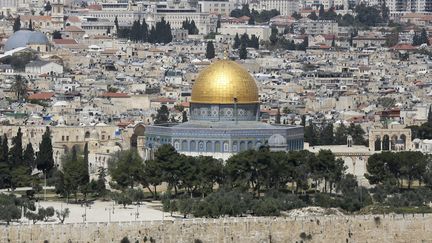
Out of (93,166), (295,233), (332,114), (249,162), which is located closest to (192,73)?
(332,114)

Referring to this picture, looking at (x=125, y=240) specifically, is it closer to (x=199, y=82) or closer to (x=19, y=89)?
(x=199, y=82)

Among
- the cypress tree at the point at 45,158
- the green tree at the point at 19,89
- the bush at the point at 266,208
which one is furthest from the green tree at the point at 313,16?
the bush at the point at 266,208

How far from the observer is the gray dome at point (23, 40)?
147m

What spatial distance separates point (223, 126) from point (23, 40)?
2796 inches

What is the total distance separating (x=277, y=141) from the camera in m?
76.3

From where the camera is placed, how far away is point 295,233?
61.9 metres

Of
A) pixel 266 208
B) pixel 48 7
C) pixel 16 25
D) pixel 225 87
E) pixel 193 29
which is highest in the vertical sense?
pixel 48 7

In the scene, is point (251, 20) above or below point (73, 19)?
below

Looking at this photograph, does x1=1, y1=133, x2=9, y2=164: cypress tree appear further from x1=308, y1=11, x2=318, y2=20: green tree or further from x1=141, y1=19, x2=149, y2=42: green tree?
x1=308, y1=11, x2=318, y2=20: green tree

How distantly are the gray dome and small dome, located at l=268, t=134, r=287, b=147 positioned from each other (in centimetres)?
7116

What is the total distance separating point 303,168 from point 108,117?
28896mm

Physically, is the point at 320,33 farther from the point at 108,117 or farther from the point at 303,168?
the point at 303,168

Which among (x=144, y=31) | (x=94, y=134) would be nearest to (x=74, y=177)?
(x=94, y=134)

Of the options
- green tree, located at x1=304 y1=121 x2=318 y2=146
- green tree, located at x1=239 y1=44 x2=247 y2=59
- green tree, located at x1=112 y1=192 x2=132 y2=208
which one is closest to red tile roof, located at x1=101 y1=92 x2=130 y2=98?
green tree, located at x1=304 y1=121 x2=318 y2=146
